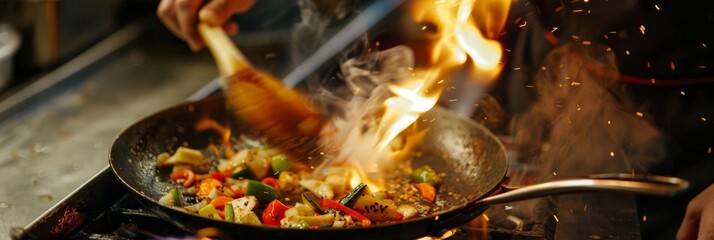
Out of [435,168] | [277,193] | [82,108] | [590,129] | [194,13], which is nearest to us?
[277,193]

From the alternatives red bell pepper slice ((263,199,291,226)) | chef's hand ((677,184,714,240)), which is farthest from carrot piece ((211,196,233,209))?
chef's hand ((677,184,714,240))

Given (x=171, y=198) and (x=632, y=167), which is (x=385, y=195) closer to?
(x=171, y=198)

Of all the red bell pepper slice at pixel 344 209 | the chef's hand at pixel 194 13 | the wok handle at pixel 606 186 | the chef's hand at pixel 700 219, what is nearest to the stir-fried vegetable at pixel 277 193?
the red bell pepper slice at pixel 344 209

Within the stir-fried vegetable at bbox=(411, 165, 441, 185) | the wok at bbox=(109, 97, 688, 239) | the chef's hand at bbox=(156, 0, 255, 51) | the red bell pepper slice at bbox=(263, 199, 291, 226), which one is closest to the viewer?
the wok at bbox=(109, 97, 688, 239)

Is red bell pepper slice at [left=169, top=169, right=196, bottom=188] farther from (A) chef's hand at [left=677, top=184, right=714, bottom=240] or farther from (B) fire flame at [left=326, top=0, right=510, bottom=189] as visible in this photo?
(A) chef's hand at [left=677, top=184, right=714, bottom=240]

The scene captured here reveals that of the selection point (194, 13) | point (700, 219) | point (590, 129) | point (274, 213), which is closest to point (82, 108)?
point (194, 13)

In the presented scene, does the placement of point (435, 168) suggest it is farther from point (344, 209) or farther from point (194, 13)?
point (194, 13)
